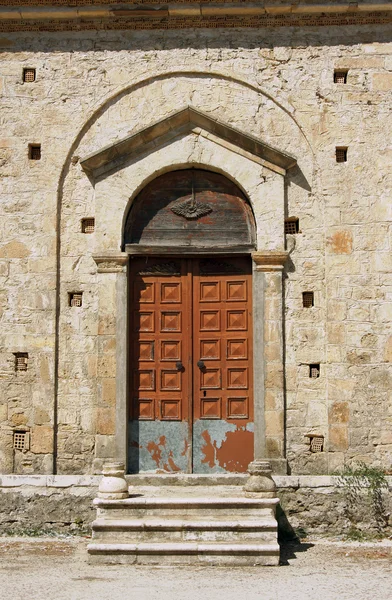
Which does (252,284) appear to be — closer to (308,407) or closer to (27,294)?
(308,407)

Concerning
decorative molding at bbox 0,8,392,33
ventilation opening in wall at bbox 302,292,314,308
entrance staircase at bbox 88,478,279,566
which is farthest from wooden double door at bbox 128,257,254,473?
decorative molding at bbox 0,8,392,33

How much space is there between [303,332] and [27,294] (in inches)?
132

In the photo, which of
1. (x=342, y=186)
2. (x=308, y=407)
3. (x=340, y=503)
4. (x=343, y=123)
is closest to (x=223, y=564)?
(x=340, y=503)

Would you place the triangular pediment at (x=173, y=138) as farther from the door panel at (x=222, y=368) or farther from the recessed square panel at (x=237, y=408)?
the recessed square panel at (x=237, y=408)

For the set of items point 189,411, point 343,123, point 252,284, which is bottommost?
point 189,411

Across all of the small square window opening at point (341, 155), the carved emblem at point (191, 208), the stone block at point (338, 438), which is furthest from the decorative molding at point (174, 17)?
the stone block at point (338, 438)

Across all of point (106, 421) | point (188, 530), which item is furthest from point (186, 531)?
point (106, 421)

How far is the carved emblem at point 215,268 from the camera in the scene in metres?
9.55

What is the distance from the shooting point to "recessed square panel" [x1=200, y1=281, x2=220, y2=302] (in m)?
9.50

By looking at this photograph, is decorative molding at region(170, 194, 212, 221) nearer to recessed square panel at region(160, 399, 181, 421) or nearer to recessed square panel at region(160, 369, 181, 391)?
recessed square panel at region(160, 369, 181, 391)

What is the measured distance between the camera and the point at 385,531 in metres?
8.65

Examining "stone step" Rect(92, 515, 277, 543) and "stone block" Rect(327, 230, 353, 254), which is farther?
"stone block" Rect(327, 230, 353, 254)

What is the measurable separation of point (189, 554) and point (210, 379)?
7.74ft

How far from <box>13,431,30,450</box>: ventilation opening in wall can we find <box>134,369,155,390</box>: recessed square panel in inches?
56.6
